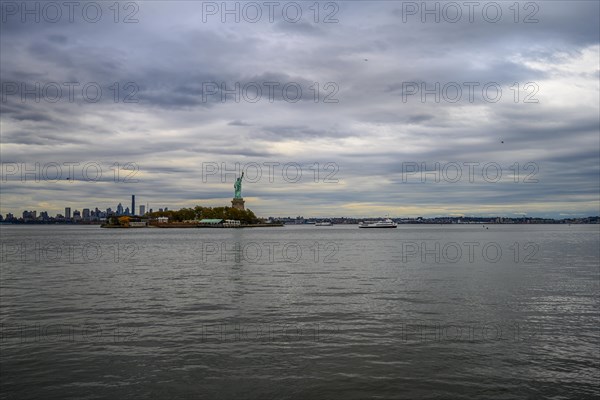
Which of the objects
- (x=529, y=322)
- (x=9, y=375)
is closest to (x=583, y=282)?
(x=529, y=322)

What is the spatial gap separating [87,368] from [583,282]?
3486 cm

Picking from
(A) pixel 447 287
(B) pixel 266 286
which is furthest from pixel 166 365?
(A) pixel 447 287

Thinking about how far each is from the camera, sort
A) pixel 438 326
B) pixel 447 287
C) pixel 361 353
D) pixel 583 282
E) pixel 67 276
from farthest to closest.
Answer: pixel 67 276, pixel 583 282, pixel 447 287, pixel 438 326, pixel 361 353

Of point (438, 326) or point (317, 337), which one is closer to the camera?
point (317, 337)

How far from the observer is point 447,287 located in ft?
114

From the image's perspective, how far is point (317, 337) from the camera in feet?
66.7

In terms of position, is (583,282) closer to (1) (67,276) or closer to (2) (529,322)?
(2) (529,322)

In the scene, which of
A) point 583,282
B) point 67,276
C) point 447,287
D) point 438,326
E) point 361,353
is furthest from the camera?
point 67,276

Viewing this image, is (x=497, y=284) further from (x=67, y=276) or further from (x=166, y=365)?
(x=67, y=276)

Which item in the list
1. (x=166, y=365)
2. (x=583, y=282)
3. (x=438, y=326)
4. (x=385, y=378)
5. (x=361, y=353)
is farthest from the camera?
(x=583, y=282)

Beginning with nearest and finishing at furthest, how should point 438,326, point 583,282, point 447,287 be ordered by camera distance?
point 438,326 → point 447,287 → point 583,282

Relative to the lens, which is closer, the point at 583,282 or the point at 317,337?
the point at 317,337

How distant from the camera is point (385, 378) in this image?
616 inches

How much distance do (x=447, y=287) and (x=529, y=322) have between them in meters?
11.3
